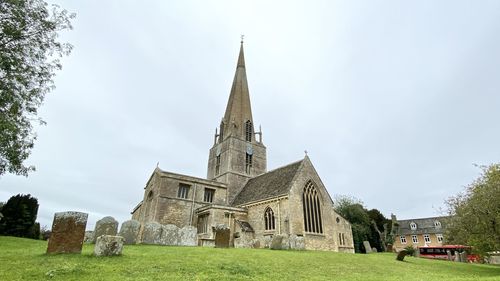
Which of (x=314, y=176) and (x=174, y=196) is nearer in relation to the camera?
(x=314, y=176)

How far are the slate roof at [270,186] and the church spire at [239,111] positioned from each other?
8.66 metres

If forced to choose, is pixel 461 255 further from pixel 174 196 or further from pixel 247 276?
pixel 247 276

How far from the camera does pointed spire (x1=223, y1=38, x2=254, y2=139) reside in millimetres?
39469

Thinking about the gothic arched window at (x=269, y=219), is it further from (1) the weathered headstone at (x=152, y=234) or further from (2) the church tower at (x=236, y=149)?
(1) the weathered headstone at (x=152, y=234)

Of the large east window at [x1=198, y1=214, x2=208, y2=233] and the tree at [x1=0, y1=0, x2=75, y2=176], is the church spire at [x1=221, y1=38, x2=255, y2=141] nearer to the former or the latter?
the large east window at [x1=198, y1=214, x2=208, y2=233]

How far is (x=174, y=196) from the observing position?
28312 mm

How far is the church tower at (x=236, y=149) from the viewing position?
35.7 metres

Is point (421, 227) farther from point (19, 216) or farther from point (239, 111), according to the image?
point (19, 216)

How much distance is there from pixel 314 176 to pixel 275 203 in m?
5.12

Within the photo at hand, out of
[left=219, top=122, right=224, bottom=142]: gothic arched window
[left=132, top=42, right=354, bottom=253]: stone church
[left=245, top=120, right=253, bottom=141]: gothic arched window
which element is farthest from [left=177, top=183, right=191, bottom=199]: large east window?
[left=245, top=120, right=253, bottom=141]: gothic arched window

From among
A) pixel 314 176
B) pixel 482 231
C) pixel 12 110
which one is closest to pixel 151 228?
pixel 12 110

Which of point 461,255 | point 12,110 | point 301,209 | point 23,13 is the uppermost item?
point 23,13

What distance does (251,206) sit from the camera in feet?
88.5

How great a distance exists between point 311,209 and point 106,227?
671 inches
